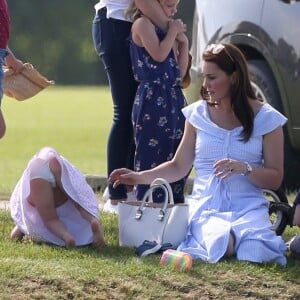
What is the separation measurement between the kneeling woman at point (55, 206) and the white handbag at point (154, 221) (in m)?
0.16

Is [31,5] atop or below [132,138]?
below

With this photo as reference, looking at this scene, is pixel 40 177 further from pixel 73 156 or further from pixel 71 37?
pixel 71 37

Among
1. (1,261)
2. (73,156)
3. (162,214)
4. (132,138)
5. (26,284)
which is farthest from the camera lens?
(73,156)

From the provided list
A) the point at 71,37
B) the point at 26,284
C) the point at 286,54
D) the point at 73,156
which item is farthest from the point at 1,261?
the point at 71,37

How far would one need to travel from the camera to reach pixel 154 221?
20.2 feet

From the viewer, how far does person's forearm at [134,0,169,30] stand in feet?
24.0

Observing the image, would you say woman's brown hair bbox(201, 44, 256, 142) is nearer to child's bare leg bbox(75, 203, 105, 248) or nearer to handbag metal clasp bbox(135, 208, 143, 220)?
handbag metal clasp bbox(135, 208, 143, 220)

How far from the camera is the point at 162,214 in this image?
20.1 feet

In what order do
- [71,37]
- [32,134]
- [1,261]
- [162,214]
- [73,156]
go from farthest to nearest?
1. [71,37]
2. [32,134]
3. [73,156]
4. [162,214]
5. [1,261]

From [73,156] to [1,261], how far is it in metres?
8.54

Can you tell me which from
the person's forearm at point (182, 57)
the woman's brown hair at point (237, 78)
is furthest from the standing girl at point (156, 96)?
the woman's brown hair at point (237, 78)

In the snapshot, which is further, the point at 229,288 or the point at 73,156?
the point at 73,156

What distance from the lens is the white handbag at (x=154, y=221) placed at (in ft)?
20.1

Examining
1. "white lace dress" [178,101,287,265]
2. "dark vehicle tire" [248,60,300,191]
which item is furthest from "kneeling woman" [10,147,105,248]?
"dark vehicle tire" [248,60,300,191]
